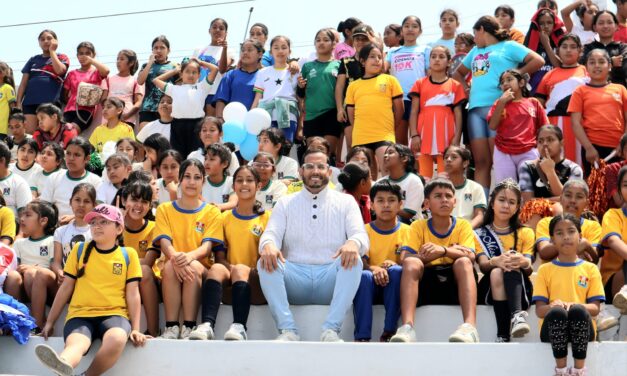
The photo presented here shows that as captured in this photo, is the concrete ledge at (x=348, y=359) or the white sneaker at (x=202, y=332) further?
the white sneaker at (x=202, y=332)

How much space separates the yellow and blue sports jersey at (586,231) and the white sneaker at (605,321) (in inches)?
24.1

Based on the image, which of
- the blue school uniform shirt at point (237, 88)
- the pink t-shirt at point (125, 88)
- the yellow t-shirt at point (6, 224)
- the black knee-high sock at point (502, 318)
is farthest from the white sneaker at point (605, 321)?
the pink t-shirt at point (125, 88)

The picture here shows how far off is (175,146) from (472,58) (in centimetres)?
321

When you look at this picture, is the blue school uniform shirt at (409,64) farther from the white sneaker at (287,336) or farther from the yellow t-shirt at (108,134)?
the white sneaker at (287,336)

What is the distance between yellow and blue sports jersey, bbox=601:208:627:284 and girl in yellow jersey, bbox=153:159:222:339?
2651 mm

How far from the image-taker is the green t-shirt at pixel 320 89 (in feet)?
34.0

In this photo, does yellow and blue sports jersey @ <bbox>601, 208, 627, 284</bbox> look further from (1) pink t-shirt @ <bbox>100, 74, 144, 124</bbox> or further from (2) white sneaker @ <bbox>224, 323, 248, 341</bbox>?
(1) pink t-shirt @ <bbox>100, 74, 144, 124</bbox>

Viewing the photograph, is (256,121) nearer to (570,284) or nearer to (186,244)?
(186,244)

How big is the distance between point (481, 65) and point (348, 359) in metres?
4.28

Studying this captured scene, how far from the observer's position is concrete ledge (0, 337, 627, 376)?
20.5 ft

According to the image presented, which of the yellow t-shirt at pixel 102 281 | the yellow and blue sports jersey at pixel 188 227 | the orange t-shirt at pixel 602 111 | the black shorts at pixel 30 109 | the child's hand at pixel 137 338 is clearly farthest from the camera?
the black shorts at pixel 30 109

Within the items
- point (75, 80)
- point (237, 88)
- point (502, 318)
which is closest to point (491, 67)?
point (237, 88)

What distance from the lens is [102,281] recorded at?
6660 mm

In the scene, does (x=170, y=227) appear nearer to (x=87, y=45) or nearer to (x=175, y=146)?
(x=175, y=146)
